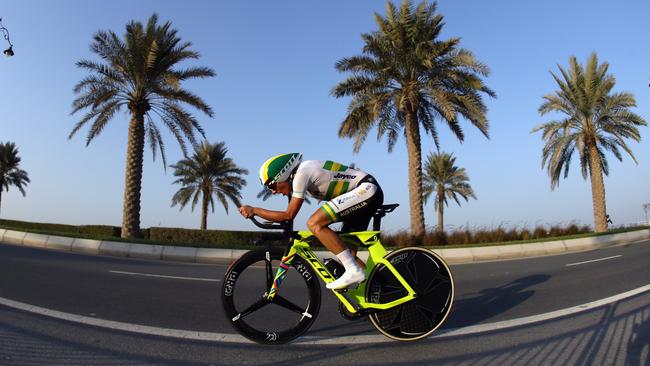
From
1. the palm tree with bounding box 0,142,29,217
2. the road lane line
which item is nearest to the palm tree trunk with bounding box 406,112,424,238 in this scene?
the road lane line

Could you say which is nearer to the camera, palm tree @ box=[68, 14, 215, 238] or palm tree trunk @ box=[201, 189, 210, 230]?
palm tree @ box=[68, 14, 215, 238]

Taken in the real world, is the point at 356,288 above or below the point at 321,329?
above

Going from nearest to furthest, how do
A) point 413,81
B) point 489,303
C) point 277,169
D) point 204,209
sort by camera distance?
point 277,169, point 489,303, point 413,81, point 204,209

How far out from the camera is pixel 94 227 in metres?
28.8

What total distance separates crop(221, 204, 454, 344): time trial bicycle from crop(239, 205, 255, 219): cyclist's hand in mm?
98

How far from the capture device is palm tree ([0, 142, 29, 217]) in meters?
41.1

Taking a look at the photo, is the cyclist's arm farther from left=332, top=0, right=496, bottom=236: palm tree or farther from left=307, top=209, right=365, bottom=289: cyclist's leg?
left=332, top=0, right=496, bottom=236: palm tree

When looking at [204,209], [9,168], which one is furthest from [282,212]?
[9,168]

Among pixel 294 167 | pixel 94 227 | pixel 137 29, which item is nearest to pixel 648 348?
pixel 294 167

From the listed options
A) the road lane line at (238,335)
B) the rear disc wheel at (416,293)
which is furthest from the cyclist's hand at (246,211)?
the rear disc wheel at (416,293)

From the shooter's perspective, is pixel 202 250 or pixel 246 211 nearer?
pixel 246 211

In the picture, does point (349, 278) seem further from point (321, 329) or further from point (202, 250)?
point (202, 250)

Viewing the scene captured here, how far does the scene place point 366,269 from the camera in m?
3.34

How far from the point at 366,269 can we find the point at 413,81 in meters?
17.2
